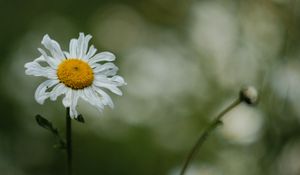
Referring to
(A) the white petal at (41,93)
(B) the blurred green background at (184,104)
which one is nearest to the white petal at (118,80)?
(A) the white petal at (41,93)

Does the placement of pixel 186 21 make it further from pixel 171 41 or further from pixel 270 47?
pixel 270 47

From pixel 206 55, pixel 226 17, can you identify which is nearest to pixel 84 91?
pixel 206 55

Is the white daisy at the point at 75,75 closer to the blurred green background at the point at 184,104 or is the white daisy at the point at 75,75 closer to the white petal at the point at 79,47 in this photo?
the white petal at the point at 79,47

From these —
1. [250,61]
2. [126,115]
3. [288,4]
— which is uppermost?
[288,4]

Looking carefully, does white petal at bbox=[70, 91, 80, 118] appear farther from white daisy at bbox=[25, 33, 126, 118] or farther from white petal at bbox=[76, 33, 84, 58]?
white petal at bbox=[76, 33, 84, 58]

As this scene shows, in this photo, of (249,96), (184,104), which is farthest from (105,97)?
(184,104)
